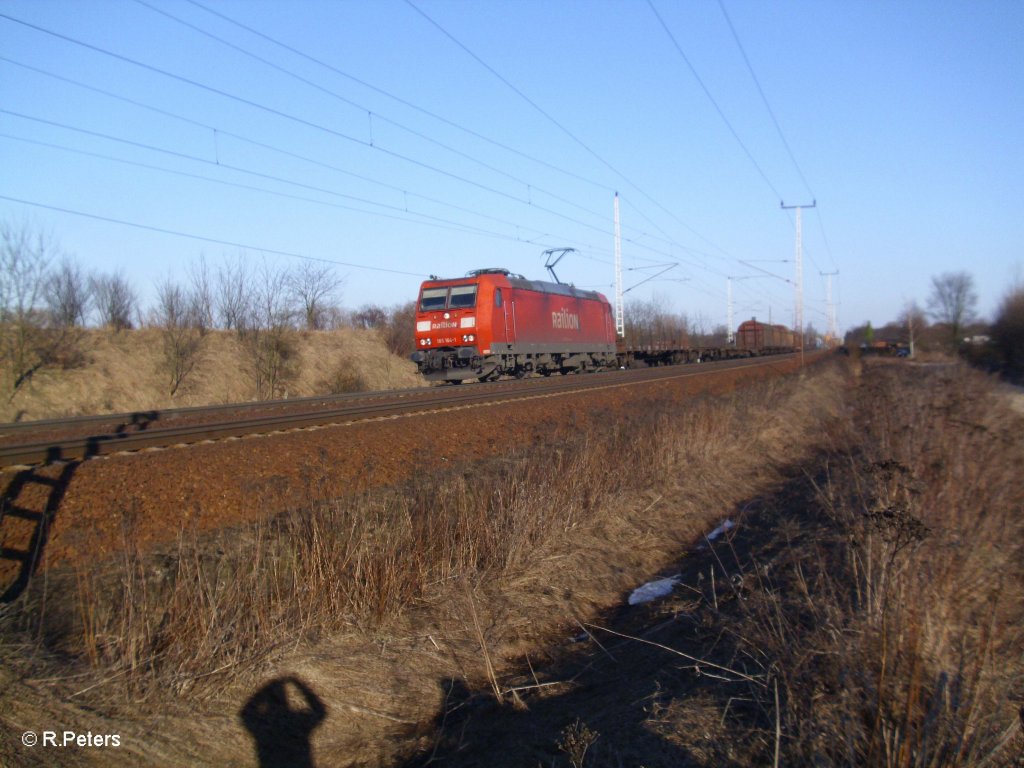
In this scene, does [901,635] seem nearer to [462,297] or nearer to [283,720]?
[283,720]

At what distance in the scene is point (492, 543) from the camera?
22.7ft

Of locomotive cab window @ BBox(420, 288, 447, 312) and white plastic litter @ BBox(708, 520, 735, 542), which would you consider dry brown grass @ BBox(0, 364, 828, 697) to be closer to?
white plastic litter @ BBox(708, 520, 735, 542)

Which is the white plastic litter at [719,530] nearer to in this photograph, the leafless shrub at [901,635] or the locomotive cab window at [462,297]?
the leafless shrub at [901,635]

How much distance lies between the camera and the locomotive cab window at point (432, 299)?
83.6 ft

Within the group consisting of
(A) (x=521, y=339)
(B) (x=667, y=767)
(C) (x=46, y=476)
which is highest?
(A) (x=521, y=339)

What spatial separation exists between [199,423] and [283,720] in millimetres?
9867

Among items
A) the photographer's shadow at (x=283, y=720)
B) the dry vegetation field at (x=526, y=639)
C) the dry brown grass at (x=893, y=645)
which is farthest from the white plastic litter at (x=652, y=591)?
the photographer's shadow at (x=283, y=720)

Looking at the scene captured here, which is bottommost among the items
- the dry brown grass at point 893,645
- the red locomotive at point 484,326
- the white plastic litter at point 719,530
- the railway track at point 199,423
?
the white plastic litter at point 719,530

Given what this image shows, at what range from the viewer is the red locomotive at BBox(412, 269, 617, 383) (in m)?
24.6

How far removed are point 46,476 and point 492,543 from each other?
4714mm

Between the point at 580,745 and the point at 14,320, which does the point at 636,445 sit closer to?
the point at 580,745

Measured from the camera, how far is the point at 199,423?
1333cm

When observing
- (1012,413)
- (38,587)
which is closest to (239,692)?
(38,587)

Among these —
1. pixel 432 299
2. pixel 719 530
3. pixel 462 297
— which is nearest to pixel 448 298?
pixel 462 297
